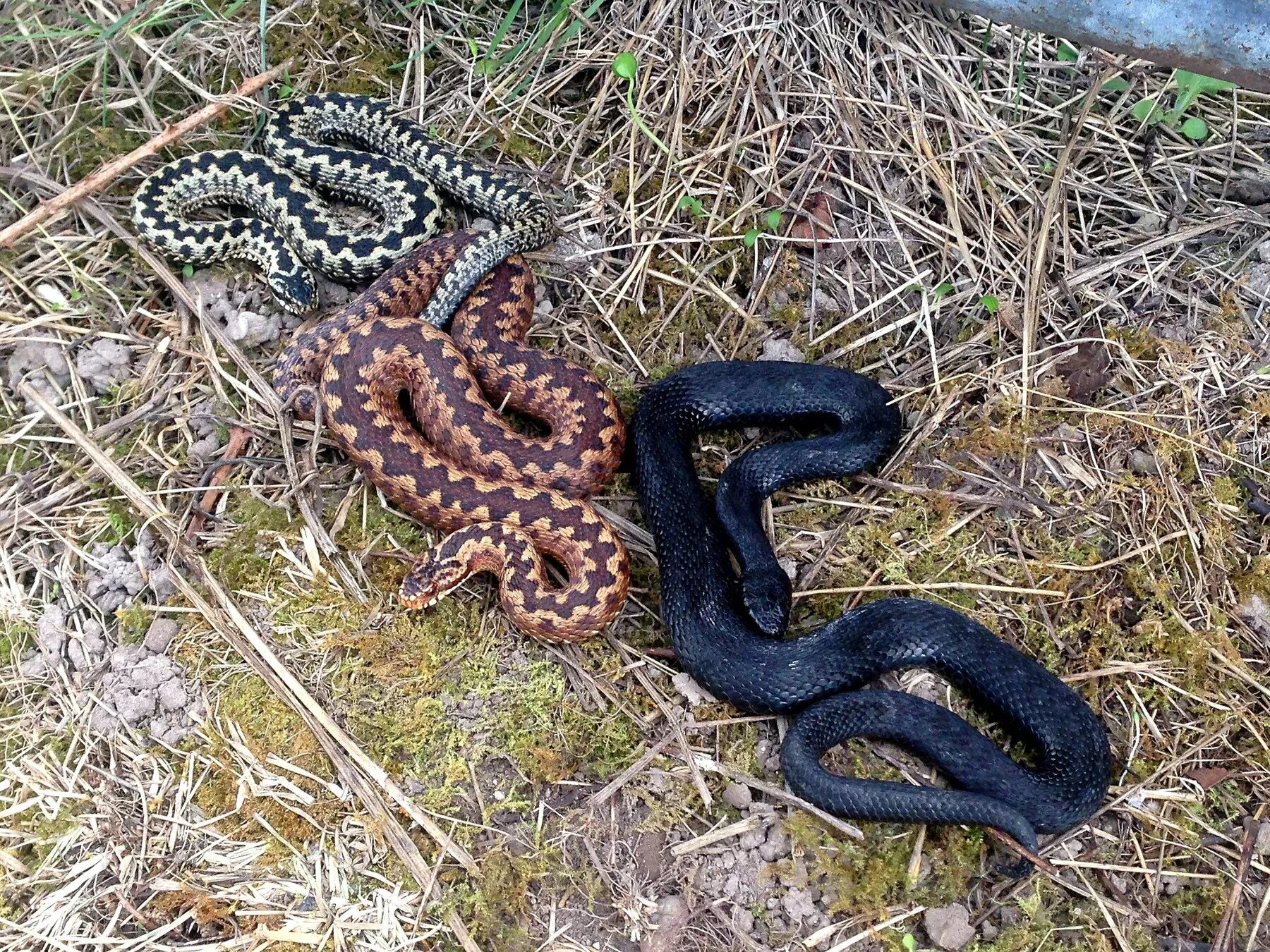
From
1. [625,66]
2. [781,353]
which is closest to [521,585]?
[781,353]

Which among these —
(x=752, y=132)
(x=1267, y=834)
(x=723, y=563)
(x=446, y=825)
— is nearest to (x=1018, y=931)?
(x=1267, y=834)

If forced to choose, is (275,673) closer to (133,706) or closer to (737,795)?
(133,706)

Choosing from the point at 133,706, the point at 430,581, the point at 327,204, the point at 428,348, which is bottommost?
the point at 133,706

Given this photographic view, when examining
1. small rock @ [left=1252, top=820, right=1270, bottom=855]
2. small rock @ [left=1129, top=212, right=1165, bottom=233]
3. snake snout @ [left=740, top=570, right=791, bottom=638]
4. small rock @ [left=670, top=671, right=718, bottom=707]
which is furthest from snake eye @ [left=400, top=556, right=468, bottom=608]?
small rock @ [left=1129, top=212, right=1165, bottom=233]

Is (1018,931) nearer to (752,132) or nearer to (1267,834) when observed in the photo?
(1267,834)

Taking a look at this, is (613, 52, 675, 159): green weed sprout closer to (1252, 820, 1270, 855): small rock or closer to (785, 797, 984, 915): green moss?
(785, 797, 984, 915): green moss
